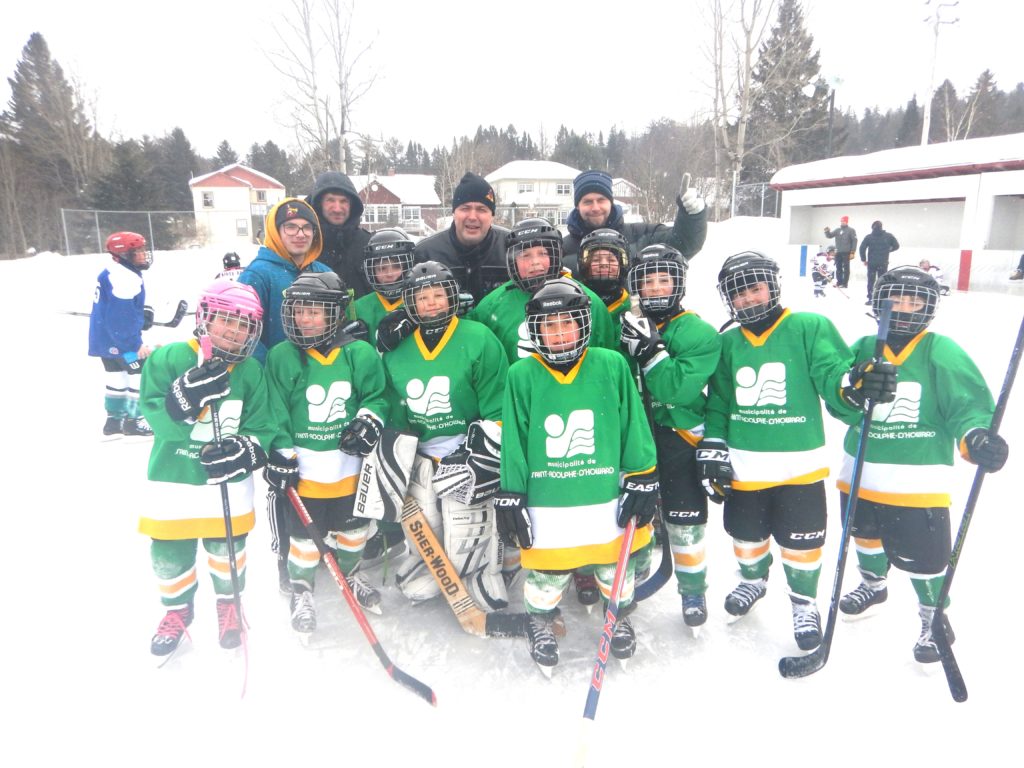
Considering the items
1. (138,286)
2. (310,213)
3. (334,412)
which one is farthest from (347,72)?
(334,412)

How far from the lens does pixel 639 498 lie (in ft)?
8.11

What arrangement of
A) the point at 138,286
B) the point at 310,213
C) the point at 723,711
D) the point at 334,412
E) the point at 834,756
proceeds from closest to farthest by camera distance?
1. the point at 834,756
2. the point at 723,711
3. the point at 334,412
4. the point at 310,213
5. the point at 138,286

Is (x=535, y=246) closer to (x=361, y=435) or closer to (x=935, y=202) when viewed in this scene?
(x=361, y=435)

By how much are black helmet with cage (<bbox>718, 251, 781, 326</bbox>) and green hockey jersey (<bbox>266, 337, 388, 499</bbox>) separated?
161cm

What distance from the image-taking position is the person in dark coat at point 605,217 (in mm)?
3465

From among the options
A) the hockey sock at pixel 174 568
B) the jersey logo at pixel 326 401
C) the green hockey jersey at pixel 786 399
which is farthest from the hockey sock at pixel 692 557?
the hockey sock at pixel 174 568

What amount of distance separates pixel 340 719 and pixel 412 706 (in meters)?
0.27

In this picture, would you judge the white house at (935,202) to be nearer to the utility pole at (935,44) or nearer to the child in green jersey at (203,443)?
the utility pole at (935,44)

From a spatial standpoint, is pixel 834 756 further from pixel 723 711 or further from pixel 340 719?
pixel 340 719

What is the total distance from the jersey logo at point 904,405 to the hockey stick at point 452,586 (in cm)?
180

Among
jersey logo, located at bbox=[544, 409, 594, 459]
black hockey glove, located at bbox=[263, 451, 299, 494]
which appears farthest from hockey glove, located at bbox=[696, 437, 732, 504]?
black hockey glove, located at bbox=[263, 451, 299, 494]

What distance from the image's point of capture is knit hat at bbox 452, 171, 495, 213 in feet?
11.6

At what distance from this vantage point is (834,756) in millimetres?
2115

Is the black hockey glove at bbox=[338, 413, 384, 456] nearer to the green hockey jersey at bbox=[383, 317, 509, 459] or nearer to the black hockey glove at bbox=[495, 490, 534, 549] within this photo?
the green hockey jersey at bbox=[383, 317, 509, 459]
